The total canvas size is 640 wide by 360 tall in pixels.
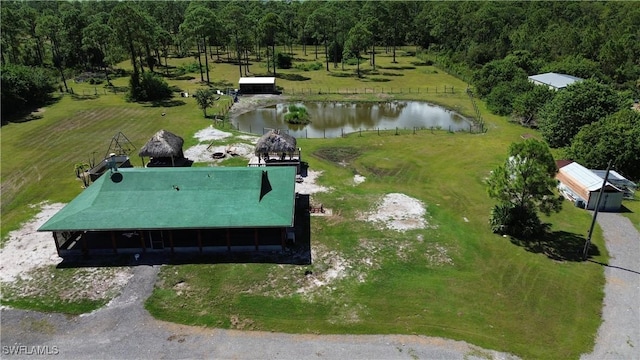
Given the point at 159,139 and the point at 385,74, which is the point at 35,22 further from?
the point at 385,74

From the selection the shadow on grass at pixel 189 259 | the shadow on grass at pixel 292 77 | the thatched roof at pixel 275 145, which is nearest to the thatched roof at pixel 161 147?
the thatched roof at pixel 275 145

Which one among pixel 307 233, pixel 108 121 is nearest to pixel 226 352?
pixel 307 233

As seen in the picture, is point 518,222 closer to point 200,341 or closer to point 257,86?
point 200,341

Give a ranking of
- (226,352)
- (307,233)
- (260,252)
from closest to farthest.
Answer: (226,352), (260,252), (307,233)

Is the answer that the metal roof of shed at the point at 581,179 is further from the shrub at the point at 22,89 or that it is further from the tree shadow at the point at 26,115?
the shrub at the point at 22,89

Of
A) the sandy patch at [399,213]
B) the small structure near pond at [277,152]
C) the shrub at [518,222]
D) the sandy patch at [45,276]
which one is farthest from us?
the small structure near pond at [277,152]

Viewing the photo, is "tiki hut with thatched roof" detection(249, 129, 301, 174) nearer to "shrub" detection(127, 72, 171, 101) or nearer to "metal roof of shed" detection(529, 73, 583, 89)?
"shrub" detection(127, 72, 171, 101)
